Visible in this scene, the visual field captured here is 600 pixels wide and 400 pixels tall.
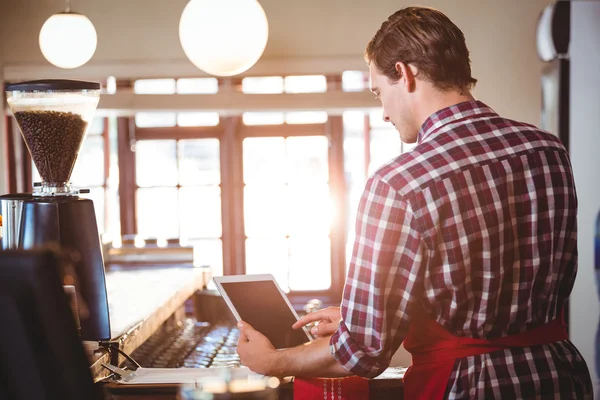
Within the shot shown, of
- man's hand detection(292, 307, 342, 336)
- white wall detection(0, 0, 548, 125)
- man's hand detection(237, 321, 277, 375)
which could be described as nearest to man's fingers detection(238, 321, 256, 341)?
man's hand detection(237, 321, 277, 375)

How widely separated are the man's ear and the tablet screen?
56 cm

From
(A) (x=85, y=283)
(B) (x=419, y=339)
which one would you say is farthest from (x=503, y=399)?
(A) (x=85, y=283)

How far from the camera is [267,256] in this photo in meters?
5.30

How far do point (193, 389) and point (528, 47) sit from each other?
15.4 ft

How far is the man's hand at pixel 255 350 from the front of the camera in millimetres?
1342

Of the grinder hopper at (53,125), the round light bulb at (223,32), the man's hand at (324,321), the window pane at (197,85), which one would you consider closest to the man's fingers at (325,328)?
the man's hand at (324,321)

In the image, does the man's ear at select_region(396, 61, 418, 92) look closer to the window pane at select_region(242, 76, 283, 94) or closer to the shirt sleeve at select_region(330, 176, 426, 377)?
the shirt sleeve at select_region(330, 176, 426, 377)

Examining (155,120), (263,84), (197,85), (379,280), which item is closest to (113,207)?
(155,120)

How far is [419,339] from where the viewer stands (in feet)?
4.12

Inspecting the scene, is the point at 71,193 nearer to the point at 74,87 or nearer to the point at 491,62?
the point at 74,87

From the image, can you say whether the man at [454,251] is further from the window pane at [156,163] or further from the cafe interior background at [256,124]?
the window pane at [156,163]

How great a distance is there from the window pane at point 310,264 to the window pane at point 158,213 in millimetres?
913

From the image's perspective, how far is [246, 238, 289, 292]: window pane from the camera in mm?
5281

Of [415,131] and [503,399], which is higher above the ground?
[415,131]
